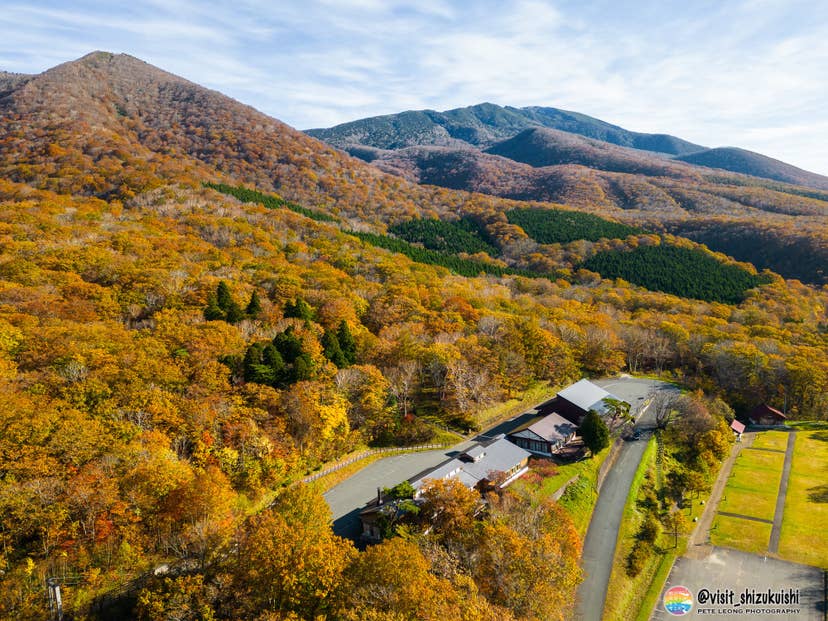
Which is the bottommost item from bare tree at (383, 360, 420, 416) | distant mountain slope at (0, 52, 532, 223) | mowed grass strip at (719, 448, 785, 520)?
mowed grass strip at (719, 448, 785, 520)

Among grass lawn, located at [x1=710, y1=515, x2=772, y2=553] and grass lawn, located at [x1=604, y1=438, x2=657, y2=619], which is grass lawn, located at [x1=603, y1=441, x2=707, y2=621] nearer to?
grass lawn, located at [x1=604, y1=438, x2=657, y2=619]

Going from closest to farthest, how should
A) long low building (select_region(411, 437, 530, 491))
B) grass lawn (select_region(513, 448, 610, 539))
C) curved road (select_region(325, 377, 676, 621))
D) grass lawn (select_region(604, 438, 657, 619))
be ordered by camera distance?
1. grass lawn (select_region(604, 438, 657, 619))
2. curved road (select_region(325, 377, 676, 621))
3. long low building (select_region(411, 437, 530, 491))
4. grass lawn (select_region(513, 448, 610, 539))

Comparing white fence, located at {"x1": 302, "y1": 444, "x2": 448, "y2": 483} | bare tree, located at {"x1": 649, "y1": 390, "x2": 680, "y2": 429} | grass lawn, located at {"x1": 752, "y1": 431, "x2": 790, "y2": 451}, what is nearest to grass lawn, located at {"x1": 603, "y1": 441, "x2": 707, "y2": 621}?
bare tree, located at {"x1": 649, "y1": 390, "x2": 680, "y2": 429}

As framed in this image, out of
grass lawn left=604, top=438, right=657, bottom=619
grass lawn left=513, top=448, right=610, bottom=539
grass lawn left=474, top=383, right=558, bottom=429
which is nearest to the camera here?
grass lawn left=604, top=438, right=657, bottom=619

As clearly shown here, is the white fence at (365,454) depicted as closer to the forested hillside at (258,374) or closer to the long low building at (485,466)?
the forested hillside at (258,374)

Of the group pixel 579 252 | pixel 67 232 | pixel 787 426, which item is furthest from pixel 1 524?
pixel 579 252

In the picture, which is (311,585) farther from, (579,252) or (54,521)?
(579,252)

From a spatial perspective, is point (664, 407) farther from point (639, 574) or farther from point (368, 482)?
point (368, 482)
